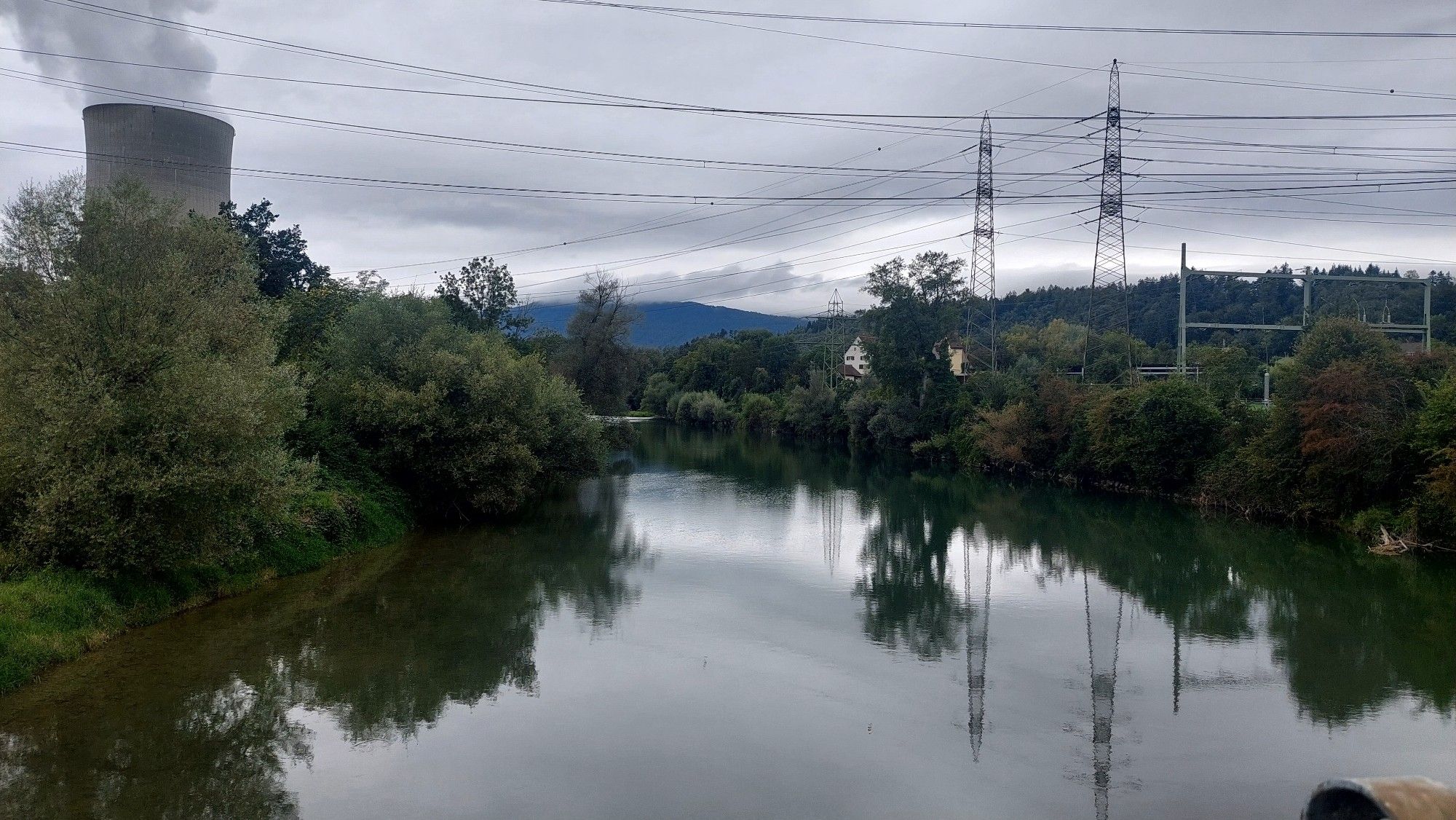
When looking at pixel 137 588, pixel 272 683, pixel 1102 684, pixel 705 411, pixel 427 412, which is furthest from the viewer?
pixel 705 411

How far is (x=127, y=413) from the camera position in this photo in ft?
49.4

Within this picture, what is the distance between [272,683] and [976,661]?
1128 cm

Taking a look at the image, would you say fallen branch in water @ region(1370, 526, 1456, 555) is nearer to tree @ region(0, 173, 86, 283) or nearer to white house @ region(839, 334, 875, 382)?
tree @ region(0, 173, 86, 283)

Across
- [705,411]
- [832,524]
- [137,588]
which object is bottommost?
[832,524]

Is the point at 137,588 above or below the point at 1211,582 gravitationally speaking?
above

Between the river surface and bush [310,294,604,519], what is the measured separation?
10.6 ft

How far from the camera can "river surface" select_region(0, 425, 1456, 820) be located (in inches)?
408

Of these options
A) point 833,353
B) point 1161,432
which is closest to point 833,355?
point 833,353

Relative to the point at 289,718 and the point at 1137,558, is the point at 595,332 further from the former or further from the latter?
the point at 289,718

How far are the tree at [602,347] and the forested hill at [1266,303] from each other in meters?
34.0

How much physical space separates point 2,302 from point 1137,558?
25.9m

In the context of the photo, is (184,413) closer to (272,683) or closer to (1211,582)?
(272,683)

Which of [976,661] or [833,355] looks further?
[833,355]

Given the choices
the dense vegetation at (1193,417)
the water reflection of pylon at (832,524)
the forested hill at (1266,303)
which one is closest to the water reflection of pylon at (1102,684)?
the water reflection of pylon at (832,524)
